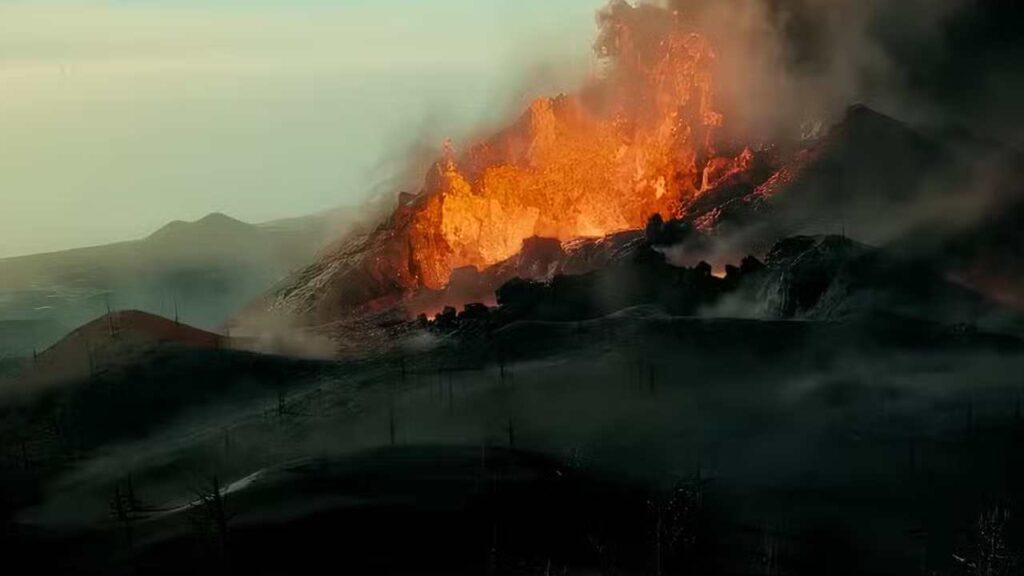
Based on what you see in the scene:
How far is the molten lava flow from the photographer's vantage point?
189000mm

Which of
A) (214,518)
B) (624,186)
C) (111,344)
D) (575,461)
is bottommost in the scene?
(214,518)

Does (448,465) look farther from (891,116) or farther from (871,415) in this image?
(891,116)

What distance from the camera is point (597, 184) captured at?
192000 millimetres

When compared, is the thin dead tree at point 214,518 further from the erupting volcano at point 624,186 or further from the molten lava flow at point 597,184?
the molten lava flow at point 597,184

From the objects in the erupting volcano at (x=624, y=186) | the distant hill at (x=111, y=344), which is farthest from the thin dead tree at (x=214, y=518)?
the erupting volcano at (x=624, y=186)

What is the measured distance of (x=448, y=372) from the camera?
138500 mm

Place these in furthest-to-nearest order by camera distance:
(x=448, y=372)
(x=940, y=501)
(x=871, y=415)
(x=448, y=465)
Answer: (x=448, y=372)
(x=871, y=415)
(x=448, y=465)
(x=940, y=501)

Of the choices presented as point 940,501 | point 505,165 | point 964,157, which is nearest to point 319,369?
point 505,165

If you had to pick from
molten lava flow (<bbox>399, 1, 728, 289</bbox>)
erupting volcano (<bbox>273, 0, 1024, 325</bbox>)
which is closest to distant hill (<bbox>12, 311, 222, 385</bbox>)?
erupting volcano (<bbox>273, 0, 1024, 325</bbox>)

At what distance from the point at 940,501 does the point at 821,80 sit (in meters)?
108

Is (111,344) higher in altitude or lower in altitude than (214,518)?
higher

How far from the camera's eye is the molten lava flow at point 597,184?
189 m

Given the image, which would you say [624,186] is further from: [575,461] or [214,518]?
[214,518]

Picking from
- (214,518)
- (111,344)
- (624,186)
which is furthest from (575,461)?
(624,186)
